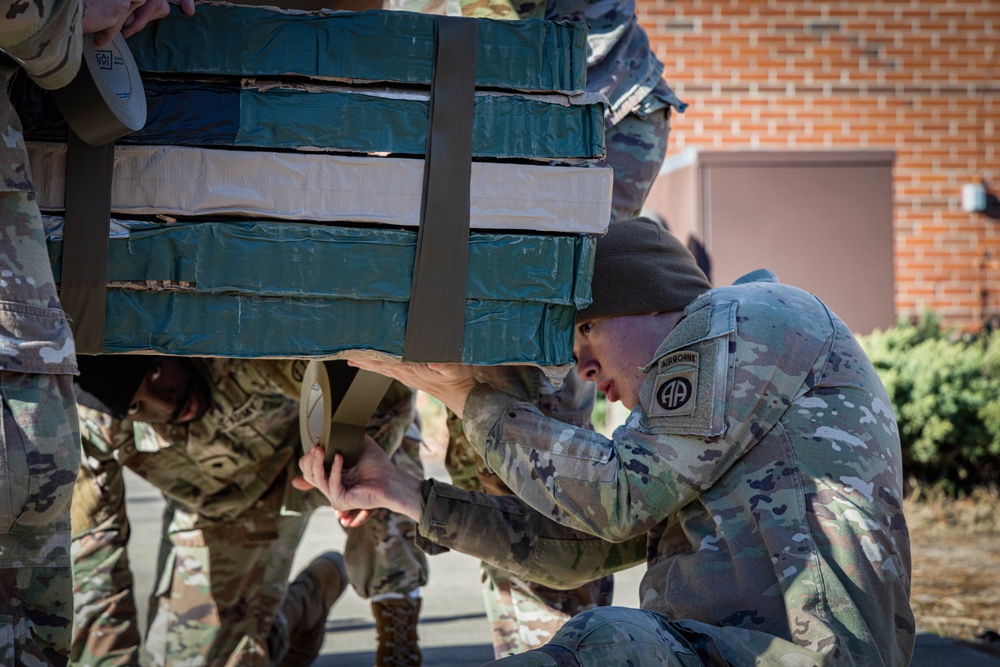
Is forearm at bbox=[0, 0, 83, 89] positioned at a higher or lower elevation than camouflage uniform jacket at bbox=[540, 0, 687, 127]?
lower

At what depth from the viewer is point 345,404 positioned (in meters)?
2.26

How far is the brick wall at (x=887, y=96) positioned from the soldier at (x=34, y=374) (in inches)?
277

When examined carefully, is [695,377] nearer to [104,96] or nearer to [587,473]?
[587,473]

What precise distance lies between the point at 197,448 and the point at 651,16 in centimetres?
587

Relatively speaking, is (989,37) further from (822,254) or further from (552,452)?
(552,452)

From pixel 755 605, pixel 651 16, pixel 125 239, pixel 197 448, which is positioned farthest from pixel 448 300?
pixel 651 16

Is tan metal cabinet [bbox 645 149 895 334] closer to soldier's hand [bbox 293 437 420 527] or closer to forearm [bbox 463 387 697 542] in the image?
soldier's hand [bbox 293 437 420 527]

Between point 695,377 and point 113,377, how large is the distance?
167 centimetres

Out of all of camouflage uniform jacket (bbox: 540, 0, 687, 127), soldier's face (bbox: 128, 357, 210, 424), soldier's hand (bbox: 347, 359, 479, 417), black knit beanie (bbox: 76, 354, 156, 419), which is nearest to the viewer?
soldier's hand (bbox: 347, 359, 479, 417)

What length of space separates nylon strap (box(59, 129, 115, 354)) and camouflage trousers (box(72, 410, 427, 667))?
1.73 meters

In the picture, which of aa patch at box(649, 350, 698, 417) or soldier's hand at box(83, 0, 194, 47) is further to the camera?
aa patch at box(649, 350, 698, 417)

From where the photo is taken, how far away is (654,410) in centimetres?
189

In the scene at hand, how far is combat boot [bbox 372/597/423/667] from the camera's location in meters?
3.52

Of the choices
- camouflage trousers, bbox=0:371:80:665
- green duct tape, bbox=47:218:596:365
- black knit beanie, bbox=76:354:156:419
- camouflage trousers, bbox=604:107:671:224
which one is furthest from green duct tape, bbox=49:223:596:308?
black knit beanie, bbox=76:354:156:419
